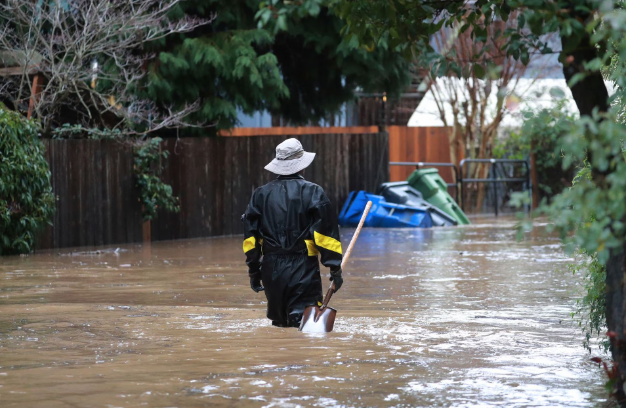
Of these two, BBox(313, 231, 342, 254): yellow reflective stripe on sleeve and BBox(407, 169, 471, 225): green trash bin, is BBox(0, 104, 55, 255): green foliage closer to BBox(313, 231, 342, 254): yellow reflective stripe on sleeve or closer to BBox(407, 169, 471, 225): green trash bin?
BBox(313, 231, 342, 254): yellow reflective stripe on sleeve

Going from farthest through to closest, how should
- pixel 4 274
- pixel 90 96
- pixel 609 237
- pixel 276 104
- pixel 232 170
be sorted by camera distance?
pixel 232 170
pixel 276 104
pixel 90 96
pixel 4 274
pixel 609 237

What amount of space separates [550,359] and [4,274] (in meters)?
7.55

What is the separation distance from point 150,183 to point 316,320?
10188 millimetres

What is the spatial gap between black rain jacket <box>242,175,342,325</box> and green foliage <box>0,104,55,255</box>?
24.6 feet

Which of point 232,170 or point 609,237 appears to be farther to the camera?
point 232,170

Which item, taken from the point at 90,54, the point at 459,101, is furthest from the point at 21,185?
the point at 459,101

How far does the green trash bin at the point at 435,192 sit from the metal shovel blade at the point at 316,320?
14462 millimetres

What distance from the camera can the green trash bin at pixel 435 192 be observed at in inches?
877

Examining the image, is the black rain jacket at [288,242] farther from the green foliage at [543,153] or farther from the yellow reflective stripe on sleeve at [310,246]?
the green foliage at [543,153]

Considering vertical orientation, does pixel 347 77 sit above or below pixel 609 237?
above

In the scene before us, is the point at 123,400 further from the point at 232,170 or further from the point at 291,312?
the point at 232,170

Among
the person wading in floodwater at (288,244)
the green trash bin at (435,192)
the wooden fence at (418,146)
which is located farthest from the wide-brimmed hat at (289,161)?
the wooden fence at (418,146)

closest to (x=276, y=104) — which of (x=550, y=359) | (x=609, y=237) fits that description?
(x=550, y=359)

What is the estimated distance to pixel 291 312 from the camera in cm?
798
